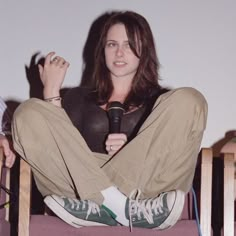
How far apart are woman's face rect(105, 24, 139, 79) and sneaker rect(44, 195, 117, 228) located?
55 cm

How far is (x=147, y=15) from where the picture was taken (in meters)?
2.06

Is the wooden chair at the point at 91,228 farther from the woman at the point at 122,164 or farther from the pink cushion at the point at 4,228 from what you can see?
→ the pink cushion at the point at 4,228

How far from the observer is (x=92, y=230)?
1364mm

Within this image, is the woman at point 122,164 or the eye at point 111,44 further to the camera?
the eye at point 111,44

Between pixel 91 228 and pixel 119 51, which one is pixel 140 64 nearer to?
pixel 119 51

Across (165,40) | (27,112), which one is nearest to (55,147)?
(27,112)

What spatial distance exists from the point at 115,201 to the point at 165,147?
0.53 feet

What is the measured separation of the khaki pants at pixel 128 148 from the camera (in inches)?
52.5

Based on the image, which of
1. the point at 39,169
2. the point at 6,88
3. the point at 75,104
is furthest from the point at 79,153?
the point at 6,88

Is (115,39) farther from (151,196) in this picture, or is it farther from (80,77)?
(151,196)

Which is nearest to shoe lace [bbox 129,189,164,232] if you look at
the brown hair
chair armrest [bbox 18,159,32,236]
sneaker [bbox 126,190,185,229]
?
sneaker [bbox 126,190,185,229]

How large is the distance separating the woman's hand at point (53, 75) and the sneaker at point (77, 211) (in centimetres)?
31

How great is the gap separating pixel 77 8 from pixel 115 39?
1.16 ft

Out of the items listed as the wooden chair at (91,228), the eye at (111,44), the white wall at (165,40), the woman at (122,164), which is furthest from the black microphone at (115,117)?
the white wall at (165,40)
